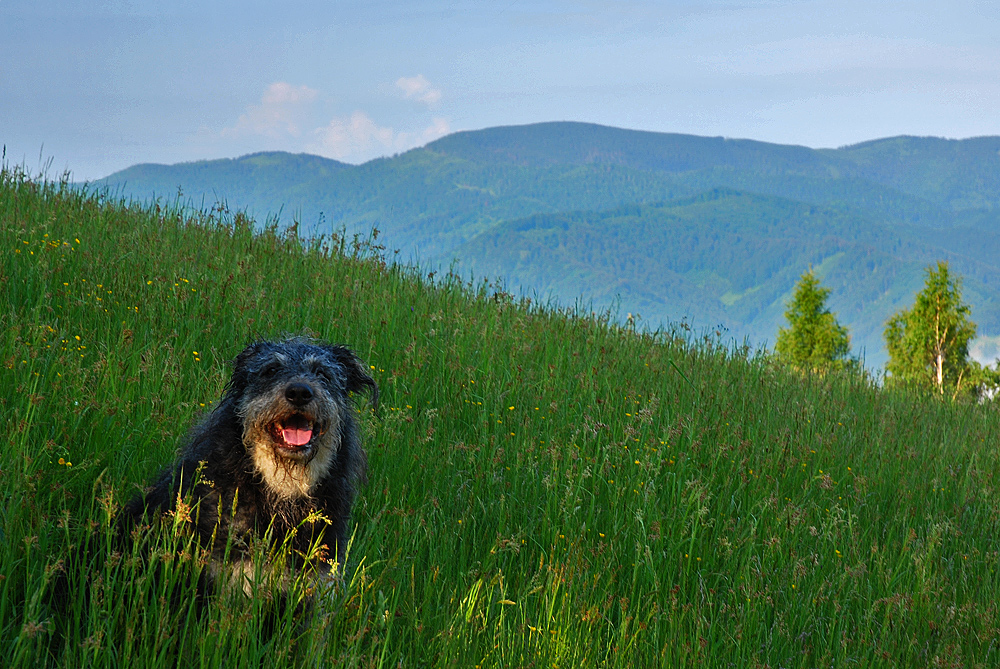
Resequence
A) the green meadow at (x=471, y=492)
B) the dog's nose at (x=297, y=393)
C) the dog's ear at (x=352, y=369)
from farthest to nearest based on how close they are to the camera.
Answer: the dog's ear at (x=352, y=369) → the dog's nose at (x=297, y=393) → the green meadow at (x=471, y=492)

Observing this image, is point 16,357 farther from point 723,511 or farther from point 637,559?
point 723,511

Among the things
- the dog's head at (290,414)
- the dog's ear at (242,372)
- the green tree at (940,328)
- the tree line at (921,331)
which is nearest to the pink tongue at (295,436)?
the dog's head at (290,414)

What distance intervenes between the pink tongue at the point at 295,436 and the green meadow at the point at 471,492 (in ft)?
2.01

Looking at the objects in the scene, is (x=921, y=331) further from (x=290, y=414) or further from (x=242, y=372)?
(x=290, y=414)

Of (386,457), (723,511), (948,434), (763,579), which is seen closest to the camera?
(763,579)

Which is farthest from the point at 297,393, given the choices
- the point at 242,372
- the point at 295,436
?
the point at 242,372

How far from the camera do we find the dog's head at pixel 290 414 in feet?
11.4

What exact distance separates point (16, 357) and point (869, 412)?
30.5 ft

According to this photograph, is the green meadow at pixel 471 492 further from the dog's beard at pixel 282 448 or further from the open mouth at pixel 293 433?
the open mouth at pixel 293 433

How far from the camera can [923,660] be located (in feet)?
14.6

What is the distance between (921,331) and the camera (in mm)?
47188

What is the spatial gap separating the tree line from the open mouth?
34.7 m

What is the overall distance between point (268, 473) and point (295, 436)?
0.72 feet

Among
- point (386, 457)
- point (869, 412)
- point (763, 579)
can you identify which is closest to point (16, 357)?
point (386, 457)
